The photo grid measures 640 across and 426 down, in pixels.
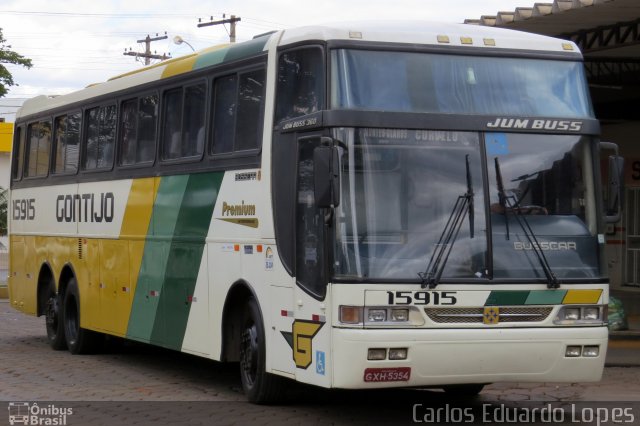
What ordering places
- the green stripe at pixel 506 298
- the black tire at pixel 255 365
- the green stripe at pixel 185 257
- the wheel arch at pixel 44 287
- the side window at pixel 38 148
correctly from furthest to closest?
the side window at pixel 38 148
the wheel arch at pixel 44 287
the green stripe at pixel 185 257
the black tire at pixel 255 365
the green stripe at pixel 506 298

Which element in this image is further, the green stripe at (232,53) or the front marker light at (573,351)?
the green stripe at (232,53)

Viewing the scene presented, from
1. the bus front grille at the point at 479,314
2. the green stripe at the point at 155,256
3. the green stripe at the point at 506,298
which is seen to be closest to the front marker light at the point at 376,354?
the bus front grille at the point at 479,314

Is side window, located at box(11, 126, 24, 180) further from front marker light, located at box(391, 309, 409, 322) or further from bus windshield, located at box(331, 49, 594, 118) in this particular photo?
front marker light, located at box(391, 309, 409, 322)

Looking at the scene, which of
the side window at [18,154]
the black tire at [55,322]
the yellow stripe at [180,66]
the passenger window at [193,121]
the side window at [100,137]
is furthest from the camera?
the side window at [18,154]

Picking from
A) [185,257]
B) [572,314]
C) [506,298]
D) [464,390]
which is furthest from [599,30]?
[506,298]

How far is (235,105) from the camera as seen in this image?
38.7 ft

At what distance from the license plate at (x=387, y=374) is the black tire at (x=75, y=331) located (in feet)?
25.8

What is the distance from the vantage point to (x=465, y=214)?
31.9 ft

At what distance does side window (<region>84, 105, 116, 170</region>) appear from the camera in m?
15.3

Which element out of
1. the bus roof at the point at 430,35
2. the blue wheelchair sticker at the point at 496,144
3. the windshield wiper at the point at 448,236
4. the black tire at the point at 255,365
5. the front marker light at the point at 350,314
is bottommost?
the black tire at the point at 255,365

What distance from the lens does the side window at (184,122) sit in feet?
41.4

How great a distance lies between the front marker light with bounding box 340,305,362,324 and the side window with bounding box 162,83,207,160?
143 inches

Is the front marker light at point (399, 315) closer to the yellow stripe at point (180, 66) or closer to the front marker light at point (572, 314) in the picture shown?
the front marker light at point (572, 314)

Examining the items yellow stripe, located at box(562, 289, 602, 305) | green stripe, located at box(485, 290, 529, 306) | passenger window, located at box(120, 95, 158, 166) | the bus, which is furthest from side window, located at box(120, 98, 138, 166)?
yellow stripe, located at box(562, 289, 602, 305)
